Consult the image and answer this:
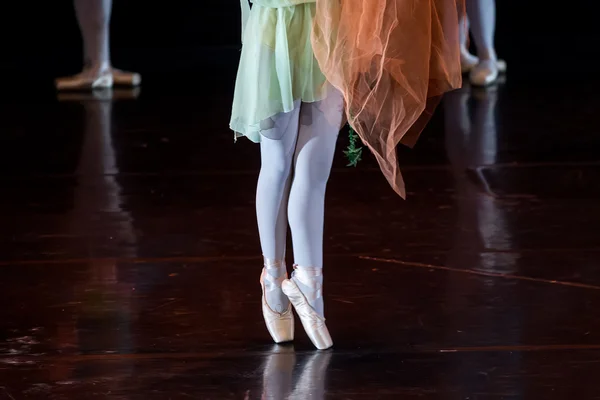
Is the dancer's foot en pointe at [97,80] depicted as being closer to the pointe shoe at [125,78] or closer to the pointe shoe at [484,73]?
the pointe shoe at [125,78]

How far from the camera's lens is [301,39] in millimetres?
2215

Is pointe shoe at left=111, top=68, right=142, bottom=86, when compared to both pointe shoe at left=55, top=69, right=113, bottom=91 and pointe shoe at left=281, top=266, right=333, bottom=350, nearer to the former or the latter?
pointe shoe at left=55, top=69, right=113, bottom=91

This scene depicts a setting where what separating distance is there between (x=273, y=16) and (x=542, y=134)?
8.27ft

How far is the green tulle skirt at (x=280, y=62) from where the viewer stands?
220 centimetres

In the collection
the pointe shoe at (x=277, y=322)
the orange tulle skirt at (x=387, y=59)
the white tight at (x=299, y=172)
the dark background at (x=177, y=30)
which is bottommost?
the pointe shoe at (x=277, y=322)

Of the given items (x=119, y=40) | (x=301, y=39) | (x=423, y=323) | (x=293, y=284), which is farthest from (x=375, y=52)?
(x=119, y=40)

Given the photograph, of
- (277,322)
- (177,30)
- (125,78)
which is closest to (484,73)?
(125,78)

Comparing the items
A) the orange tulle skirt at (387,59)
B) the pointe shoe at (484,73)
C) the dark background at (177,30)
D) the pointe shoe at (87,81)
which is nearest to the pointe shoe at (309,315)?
the orange tulle skirt at (387,59)

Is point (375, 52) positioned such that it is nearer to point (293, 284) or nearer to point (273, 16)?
point (273, 16)

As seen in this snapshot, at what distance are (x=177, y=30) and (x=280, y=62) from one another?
4961 millimetres

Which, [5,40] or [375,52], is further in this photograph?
[5,40]

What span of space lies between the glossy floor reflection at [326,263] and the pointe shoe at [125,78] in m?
1.08

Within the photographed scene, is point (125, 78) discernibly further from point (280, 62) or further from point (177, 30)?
point (280, 62)

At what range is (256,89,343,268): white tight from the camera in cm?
225
